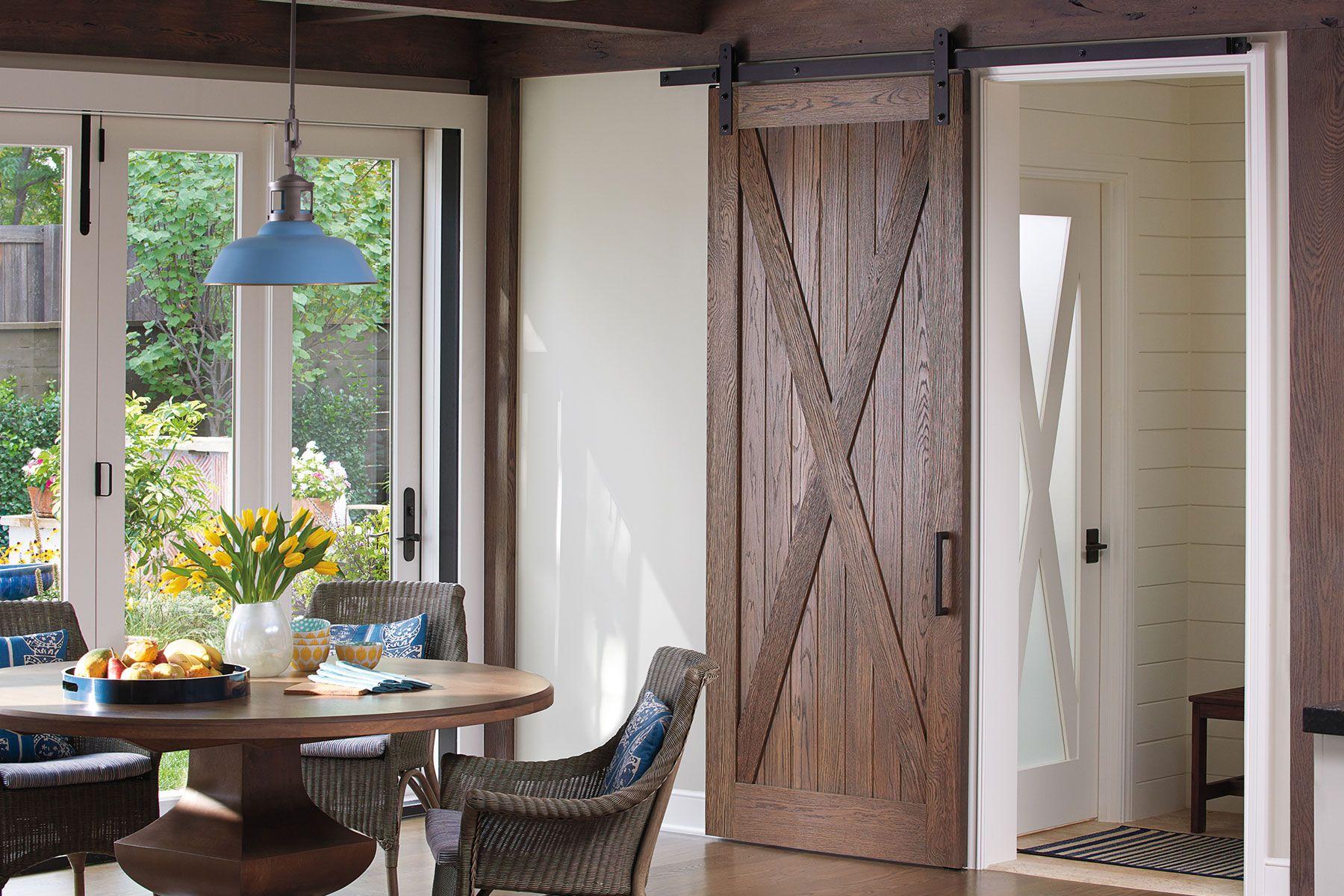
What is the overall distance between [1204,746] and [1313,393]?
1.53 meters

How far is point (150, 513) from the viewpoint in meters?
5.28

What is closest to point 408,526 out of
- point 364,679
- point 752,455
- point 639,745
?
point 752,455

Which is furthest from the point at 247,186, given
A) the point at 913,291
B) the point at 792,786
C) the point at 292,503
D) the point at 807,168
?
the point at 792,786

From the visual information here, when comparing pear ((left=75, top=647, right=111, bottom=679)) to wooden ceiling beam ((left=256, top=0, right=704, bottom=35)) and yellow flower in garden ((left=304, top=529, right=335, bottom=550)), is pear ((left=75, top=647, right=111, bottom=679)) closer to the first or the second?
yellow flower in garden ((left=304, top=529, right=335, bottom=550))

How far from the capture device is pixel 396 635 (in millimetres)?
4660

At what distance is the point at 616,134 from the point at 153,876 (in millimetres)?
2947

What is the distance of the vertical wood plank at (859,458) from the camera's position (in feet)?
16.4

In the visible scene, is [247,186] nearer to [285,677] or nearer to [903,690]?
[285,677]

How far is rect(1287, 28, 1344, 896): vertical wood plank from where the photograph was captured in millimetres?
4457

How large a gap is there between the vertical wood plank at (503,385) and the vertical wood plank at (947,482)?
1539mm

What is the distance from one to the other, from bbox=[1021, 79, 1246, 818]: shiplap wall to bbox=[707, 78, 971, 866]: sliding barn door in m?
1.22

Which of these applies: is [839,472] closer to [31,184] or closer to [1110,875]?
[1110,875]

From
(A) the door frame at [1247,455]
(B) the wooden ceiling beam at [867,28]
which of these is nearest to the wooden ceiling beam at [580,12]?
(B) the wooden ceiling beam at [867,28]

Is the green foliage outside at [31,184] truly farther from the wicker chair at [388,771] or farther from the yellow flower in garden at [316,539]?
the yellow flower in garden at [316,539]
